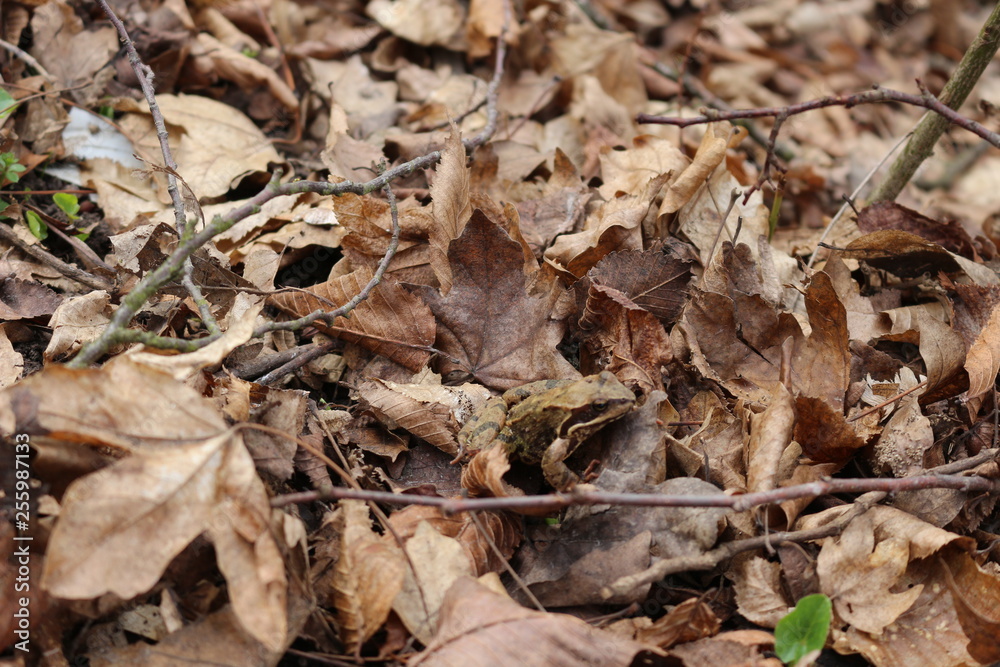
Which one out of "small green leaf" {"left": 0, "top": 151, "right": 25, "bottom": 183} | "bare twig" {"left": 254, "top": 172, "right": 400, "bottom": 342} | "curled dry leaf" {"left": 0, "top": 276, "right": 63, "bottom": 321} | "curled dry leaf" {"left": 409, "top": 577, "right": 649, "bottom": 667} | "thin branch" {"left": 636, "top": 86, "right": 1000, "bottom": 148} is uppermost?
"thin branch" {"left": 636, "top": 86, "right": 1000, "bottom": 148}

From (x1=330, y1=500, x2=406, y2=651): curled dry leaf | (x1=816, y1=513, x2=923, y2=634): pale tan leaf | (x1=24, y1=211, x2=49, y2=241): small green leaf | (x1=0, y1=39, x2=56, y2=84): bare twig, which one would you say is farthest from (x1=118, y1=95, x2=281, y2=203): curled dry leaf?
(x1=816, y1=513, x2=923, y2=634): pale tan leaf

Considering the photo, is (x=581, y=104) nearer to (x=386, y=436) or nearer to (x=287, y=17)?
(x=287, y=17)

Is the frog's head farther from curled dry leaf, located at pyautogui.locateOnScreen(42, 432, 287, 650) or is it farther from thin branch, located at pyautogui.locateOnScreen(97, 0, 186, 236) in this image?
thin branch, located at pyautogui.locateOnScreen(97, 0, 186, 236)

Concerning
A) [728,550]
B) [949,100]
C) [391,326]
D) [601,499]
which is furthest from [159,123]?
[949,100]

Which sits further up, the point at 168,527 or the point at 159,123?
the point at 159,123

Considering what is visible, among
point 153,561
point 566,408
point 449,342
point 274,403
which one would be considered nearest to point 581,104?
point 449,342

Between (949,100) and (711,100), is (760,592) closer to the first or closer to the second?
(949,100)
